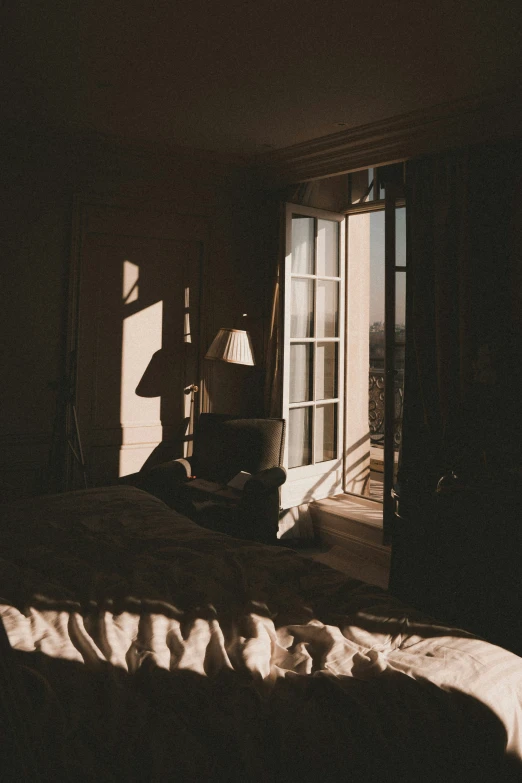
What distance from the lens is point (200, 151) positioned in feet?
14.6

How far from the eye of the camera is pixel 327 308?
4.86 m

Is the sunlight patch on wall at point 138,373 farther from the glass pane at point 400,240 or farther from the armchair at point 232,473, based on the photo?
the glass pane at point 400,240

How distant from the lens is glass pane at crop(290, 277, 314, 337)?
4703 millimetres

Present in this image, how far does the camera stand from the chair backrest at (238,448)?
412cm

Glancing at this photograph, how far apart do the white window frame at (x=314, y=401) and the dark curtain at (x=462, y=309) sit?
3.62ft

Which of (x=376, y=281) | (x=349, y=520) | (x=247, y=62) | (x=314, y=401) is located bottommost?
(x=349, y=520)

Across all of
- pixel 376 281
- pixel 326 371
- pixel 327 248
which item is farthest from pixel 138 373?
pixel 376 281

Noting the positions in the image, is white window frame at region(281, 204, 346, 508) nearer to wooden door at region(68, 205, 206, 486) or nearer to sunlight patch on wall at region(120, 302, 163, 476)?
wooden door at region(68, 205, 206, 486)

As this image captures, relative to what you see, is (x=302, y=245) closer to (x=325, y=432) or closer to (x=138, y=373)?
(x=325, y=432)

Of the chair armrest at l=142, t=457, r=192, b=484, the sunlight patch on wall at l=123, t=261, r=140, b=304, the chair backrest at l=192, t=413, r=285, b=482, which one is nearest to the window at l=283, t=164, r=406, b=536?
the chair backrest at l=192, t=413, r=285, b=482

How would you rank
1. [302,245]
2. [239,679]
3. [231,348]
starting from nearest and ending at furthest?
[239,679] < [231,348] < [302,245]

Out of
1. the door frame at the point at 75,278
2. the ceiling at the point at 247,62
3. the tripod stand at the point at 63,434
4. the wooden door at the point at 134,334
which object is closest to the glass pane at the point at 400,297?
the ceiling at the point at 247,62

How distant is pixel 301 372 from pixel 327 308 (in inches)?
23.0

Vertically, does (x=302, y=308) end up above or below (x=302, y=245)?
below
